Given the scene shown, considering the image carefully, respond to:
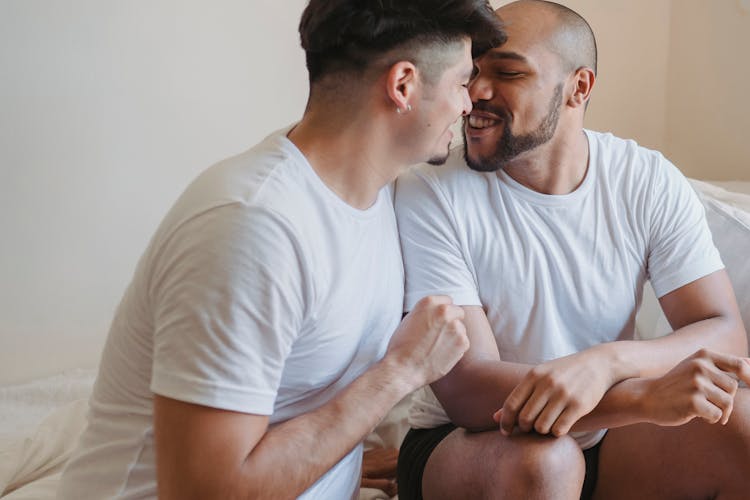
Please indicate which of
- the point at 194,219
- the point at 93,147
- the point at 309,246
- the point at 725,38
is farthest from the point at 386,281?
the point at 725,38

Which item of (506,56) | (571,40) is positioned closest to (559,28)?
(571,40)

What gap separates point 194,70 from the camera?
7.02 ft

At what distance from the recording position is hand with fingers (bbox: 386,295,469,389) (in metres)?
1.19

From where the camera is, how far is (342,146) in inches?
46.9

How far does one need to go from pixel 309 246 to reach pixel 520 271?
51cm

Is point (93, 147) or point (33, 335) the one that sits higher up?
point (93, 147)

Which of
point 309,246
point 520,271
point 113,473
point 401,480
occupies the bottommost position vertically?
point 401,480

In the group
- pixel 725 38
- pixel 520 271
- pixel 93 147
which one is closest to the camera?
pixel 520 271

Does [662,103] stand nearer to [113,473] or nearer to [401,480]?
[401,480]

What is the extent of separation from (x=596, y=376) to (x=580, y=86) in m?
0.61

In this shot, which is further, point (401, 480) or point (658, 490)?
point (401, 480)

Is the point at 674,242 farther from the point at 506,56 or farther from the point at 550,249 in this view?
the point at 506,56

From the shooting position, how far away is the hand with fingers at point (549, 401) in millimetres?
1219

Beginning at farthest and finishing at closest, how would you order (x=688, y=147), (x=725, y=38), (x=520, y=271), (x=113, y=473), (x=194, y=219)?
1. (x=688, y=147)
2. (x=725, y=38)
3. (x=520, y=271)
4. (x=113, y=473)
5. (x=194, y=219)
